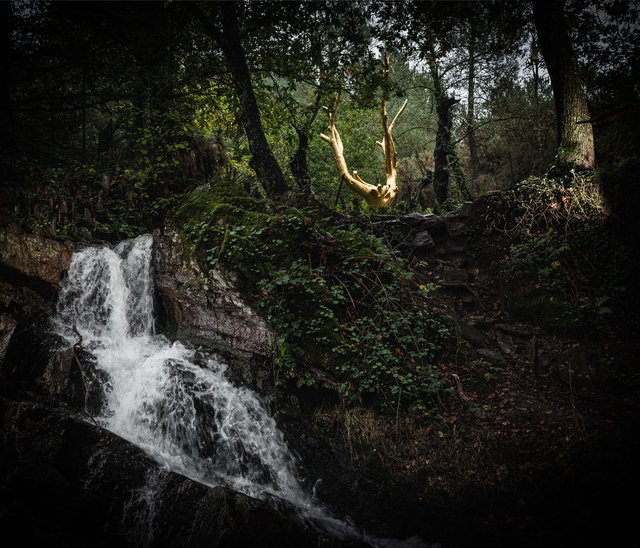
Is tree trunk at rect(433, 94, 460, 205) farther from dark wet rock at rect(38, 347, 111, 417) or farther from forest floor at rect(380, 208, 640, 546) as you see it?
dark wet rock at rect(38, 347, 111, 417)

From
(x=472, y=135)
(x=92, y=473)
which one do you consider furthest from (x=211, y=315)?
(x=472, y=135)

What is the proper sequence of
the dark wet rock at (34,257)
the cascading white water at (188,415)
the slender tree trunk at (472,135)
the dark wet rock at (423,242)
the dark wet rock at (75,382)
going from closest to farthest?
the cascading white water at (188,415) < the dark wet rock at (75,382) < the dark wet rock at (34,257) < the dark wet rock at (423,242) < the slender tree trunk at (472,135)

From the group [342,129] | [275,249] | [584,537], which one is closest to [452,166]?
[342,129]

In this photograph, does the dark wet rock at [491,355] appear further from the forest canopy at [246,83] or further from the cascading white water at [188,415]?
the forest canopy at [246,83]

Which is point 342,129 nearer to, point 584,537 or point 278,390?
point 278,390

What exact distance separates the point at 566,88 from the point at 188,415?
28.4 ft

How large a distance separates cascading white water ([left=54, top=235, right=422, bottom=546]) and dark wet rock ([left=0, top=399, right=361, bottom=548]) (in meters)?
0.46

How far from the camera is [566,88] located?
6645mm

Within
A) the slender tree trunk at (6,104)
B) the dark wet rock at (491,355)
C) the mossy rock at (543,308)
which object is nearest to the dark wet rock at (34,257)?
the slender tree trunk at (6,104)

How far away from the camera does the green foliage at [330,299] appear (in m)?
5.03

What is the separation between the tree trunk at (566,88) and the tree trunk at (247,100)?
5778 mm

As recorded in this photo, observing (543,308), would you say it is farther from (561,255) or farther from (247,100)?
(247,100)

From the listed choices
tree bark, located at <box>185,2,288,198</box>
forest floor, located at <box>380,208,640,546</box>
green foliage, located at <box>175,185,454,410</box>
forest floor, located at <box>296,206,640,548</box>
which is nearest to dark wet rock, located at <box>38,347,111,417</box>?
green foliage, located at <box>175,185,454,410</box>

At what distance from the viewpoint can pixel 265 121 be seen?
10.2 m
